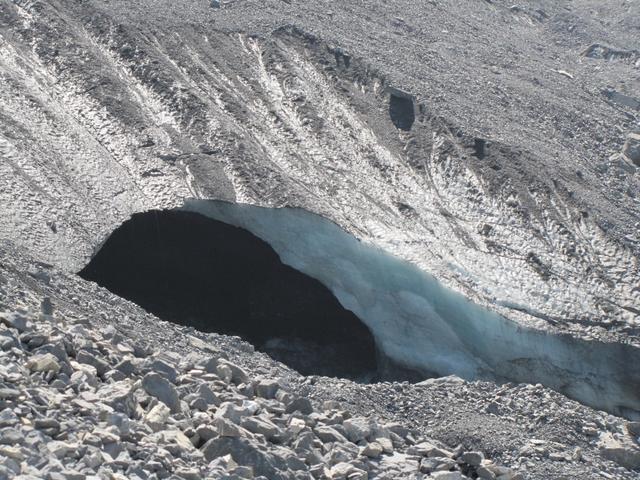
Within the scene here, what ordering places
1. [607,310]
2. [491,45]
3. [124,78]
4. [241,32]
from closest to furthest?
[607,310] < [124,78] < [241,32] < [491,45]

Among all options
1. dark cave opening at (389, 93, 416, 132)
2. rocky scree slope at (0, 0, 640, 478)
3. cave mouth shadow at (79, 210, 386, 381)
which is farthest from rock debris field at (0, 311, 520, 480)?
dark cave opening at (389, 93, 416, 132)

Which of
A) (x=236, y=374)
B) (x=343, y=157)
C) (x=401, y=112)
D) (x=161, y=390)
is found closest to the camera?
(x=161, y=390)

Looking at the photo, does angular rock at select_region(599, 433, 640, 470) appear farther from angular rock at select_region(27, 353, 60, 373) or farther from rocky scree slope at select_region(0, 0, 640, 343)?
angular rock at select_region(27, 353, 60, 373)

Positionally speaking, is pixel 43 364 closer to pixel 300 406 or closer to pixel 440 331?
pixel 300 406

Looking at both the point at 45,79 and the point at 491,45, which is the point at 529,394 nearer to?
the point at 45,79

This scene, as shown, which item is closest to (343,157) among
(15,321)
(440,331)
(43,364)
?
(440,331)

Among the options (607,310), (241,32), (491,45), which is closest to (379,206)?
(607,310)

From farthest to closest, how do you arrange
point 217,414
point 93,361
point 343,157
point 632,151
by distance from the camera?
point 632,151 < point 343,157 < point 93,361 < point 217,414
